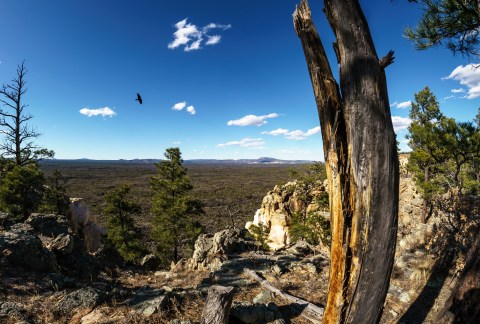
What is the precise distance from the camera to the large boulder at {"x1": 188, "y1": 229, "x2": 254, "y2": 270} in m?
12.7

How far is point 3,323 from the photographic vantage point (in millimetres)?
4363

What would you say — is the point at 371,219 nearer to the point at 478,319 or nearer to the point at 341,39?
the point at 341,39

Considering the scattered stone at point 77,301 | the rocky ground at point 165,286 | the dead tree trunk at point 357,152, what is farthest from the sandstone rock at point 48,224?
the dead tree trunk at point 357,152

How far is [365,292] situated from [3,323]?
5687 mm

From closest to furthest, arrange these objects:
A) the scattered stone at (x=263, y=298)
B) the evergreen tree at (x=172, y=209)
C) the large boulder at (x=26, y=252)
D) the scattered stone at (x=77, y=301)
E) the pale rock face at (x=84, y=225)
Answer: the scattered stone at (x=77, y=301) < the scattered stone at (x=263, y=298) < the large boulder at (x=26, y=252) < the evergreen tree at (x=172, y=209) < the pale rock face at (x=84, y=225)

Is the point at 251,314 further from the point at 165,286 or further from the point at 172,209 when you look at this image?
the point at 172,209

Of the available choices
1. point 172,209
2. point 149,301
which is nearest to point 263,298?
point 149,301

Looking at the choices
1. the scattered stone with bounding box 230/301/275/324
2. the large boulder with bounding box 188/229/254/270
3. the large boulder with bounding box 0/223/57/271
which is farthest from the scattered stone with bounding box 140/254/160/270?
the scattered stone with bounding box 230/301/275/324

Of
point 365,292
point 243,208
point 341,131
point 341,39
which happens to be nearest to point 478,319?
point 365,292

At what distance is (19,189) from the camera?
698 inches

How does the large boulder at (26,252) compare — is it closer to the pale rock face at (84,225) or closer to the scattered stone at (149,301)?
the scattered stone at (149,301)

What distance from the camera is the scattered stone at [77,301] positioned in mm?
4957

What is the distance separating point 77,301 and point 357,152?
5.85 m

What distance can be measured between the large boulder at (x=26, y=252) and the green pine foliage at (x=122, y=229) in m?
13.3
